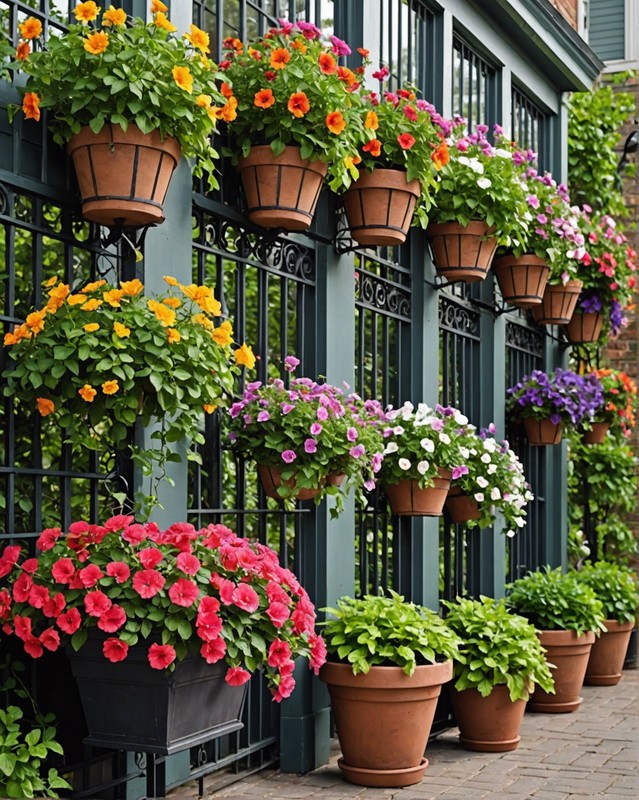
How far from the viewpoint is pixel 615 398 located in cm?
1026

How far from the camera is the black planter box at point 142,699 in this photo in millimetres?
4270

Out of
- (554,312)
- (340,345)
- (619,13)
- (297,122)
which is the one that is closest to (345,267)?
(340,345)

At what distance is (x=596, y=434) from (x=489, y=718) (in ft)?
13.8

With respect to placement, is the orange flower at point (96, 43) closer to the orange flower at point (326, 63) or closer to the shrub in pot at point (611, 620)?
the orange flower at point (326, 63)

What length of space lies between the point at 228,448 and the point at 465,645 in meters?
2.01

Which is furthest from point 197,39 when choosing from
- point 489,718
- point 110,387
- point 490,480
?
point 489,718

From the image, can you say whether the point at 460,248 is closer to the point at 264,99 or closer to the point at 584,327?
the point at 264,99

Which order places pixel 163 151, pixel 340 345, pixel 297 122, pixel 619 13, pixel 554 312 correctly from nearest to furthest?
1. pixel 163 151
2. pixel 297 122
3. pixel 340 345
4. pixel 554 312
5. pixel 619 13

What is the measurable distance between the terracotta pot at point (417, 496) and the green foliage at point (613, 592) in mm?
2791

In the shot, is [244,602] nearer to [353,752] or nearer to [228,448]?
[228,448]

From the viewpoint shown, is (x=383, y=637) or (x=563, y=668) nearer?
(x=383, y=637)

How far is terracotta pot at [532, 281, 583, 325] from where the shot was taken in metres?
9.16

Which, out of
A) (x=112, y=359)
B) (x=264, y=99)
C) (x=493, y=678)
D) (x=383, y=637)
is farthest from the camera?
(x=493, y=678)

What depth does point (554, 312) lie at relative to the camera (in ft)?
30.4
